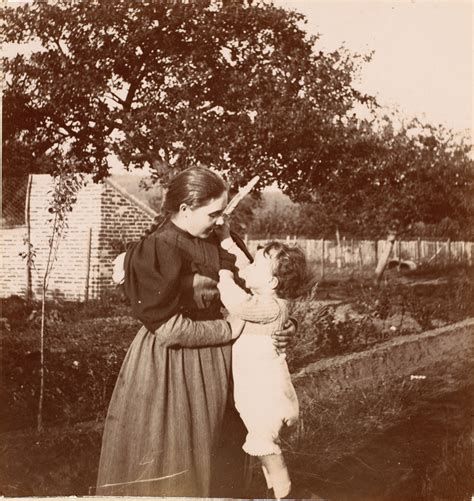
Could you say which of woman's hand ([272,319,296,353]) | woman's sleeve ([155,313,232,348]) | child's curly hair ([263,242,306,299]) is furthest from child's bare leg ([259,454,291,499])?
child's curly hair ([263,242,306,299])

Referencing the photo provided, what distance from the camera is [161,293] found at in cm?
243

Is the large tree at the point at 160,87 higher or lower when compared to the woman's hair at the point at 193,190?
higher

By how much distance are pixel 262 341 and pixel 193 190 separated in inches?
26.3

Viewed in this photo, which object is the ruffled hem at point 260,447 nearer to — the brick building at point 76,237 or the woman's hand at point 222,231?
the woman's hand at point 222,231

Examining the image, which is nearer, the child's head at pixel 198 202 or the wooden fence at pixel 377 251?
the child's head at pixel 198 202

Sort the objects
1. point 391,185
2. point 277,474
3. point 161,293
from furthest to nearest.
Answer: point 391,185, point 277,474, point 161,293

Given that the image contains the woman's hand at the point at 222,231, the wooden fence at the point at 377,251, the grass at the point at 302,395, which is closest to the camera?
the woman's hand at the point at 222,231

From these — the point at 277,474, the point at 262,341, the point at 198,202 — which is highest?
A: the point at 198,202

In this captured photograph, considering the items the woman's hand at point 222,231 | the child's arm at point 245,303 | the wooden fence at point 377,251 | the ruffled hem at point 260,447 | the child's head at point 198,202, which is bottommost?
the ruffled hem at point 260,447

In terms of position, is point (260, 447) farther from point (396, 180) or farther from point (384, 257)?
point (396, 180)

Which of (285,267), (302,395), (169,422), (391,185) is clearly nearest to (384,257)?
(391,185)

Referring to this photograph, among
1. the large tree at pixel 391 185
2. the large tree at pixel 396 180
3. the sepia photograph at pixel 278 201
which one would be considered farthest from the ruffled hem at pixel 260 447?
the large tree at pixel 396 180

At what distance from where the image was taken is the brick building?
314 cm

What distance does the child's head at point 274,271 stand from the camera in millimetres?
2562
